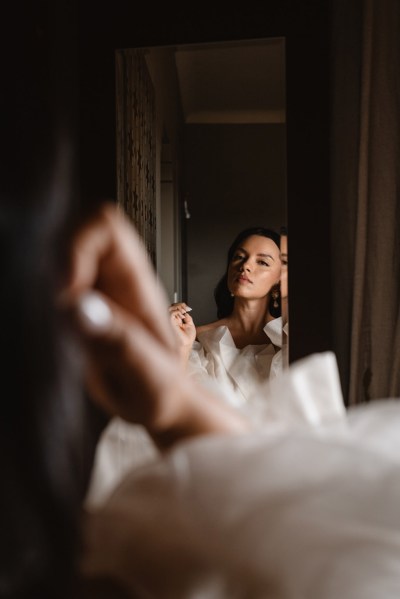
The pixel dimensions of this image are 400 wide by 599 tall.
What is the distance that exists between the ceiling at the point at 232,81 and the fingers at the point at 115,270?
0.99 m

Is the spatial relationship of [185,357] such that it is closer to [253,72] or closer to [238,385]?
[238,385]

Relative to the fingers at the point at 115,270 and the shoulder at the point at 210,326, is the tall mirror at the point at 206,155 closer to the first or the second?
the shoulder at the point at 210,326

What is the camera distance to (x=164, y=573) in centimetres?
40

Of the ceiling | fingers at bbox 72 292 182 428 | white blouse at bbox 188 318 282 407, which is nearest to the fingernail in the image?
fingers at bbox 72 292 182 428

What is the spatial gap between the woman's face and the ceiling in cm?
30

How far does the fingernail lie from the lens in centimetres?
40

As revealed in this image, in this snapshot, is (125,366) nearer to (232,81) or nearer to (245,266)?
(245,266)

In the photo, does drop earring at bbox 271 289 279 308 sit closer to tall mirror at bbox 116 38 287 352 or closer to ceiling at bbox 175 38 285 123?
tall mirror at bbox 116 38 287 352

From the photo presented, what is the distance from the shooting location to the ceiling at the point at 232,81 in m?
1.36

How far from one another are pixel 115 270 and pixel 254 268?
0.92 m

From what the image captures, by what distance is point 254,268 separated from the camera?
4.43 ft

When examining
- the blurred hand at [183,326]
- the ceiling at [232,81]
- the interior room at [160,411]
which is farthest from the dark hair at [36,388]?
the ceiling at [232,81]

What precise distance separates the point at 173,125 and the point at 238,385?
2.12 ft

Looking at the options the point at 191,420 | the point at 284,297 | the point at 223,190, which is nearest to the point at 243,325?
the point at 284,297
